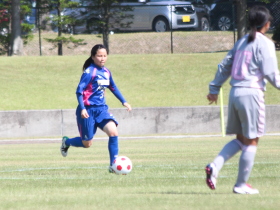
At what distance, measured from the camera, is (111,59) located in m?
29.2

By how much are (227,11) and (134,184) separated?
23933 mm

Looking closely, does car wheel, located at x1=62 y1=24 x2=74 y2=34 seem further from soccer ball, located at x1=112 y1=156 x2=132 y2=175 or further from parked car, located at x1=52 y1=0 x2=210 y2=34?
soccer ball, located at x1=112 y1=156 x2=132 y2=175

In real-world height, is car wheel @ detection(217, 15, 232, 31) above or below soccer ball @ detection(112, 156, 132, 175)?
above

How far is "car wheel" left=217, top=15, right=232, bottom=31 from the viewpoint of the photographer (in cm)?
3119

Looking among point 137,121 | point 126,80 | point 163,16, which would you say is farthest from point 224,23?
point 137,121

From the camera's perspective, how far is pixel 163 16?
105 ft

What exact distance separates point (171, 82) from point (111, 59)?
11.6ft

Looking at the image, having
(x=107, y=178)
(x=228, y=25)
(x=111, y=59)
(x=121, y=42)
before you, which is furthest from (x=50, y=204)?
(x=121, y=42)

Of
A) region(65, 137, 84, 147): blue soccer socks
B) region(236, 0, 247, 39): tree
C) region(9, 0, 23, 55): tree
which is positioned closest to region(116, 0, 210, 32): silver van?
region(236, 0, 247, 39): tree

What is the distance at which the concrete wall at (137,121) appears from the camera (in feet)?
71.8

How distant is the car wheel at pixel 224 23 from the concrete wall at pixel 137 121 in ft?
32.6

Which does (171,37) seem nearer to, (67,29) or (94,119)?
(67,29)

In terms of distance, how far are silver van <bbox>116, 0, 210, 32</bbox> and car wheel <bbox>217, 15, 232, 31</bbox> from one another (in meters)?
0.77

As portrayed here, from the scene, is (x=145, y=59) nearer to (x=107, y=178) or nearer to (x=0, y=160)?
(x=0, y=160)
